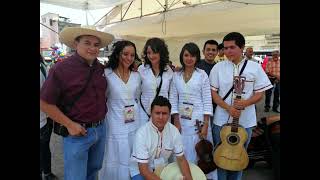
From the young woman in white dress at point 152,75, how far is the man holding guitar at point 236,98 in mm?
481

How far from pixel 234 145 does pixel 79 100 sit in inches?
51.2

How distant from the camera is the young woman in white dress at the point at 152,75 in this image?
2.48m

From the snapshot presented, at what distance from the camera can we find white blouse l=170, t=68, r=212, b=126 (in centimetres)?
254

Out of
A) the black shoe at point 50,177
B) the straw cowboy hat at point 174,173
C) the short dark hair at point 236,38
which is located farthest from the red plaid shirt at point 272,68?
the black shoe at point 50,177

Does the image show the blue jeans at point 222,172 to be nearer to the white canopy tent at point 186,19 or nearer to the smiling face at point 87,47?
the smiling face at point 87,47

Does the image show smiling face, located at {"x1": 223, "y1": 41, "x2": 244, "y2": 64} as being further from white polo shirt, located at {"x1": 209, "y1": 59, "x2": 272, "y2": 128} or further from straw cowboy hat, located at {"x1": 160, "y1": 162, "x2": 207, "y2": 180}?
straw cowboy hat, located at {"x1": 160, "y1": 162, "x2": 207, "y2": 180}

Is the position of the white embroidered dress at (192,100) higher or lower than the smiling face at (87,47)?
lower

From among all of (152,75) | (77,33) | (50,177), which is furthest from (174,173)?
(50,177)

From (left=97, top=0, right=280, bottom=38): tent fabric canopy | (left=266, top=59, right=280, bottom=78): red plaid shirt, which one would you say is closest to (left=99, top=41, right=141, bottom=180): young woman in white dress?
(left=97, top=0, right=280, bottom=38): tent fabric canopy

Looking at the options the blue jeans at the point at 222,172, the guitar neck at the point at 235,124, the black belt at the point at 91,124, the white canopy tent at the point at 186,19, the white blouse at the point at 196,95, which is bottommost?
the blue jeans at the point at 222,172
